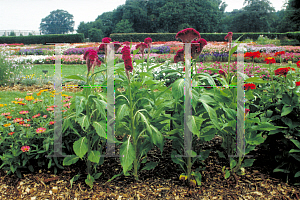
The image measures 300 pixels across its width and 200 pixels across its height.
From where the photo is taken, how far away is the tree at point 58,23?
228ft

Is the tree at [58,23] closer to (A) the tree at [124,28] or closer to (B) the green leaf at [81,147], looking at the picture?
(A) the tree at [124,28]

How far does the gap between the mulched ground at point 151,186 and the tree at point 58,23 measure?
73933 millimetres

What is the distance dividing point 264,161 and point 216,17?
3873 cm

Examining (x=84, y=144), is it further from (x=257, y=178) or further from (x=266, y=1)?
(x=266, y=1)

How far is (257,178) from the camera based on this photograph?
2.12m

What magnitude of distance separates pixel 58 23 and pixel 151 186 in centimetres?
7902

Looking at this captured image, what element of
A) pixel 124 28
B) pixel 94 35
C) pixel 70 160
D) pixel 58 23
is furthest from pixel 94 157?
pixel 58 23

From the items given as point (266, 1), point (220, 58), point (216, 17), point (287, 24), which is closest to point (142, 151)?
point (220, 58)

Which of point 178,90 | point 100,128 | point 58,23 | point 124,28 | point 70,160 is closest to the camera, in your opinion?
point 178,90

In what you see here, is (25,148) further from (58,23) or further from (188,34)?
(58,23)

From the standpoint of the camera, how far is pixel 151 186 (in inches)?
77.7

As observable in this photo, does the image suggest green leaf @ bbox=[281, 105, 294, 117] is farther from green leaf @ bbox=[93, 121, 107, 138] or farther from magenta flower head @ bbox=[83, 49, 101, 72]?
magenta flower head @ bbox=[83, 49, 101, 72]

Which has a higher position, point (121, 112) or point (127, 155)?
point (121, 112)

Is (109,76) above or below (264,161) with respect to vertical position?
above
